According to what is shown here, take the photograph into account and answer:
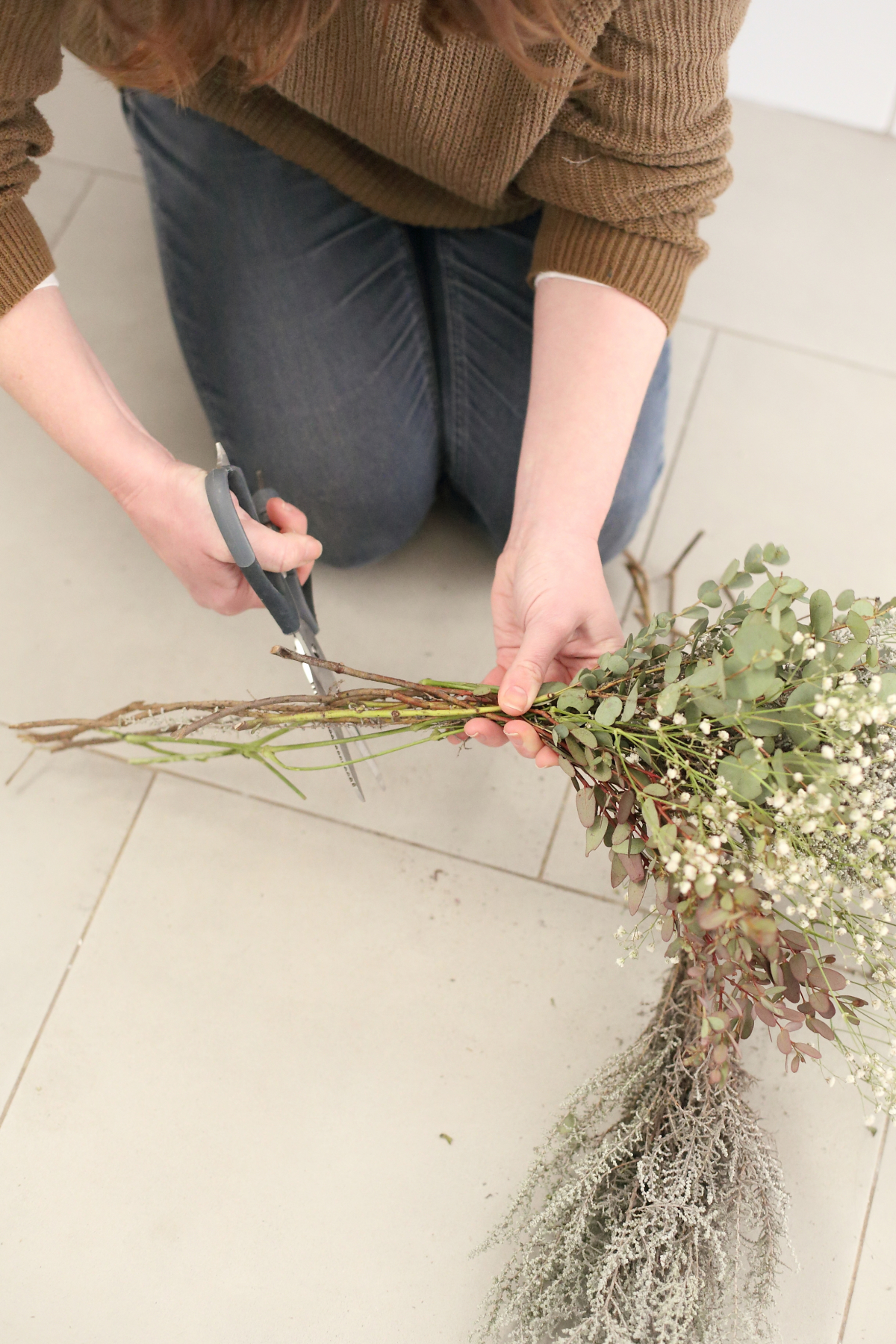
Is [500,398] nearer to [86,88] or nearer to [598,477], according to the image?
[598,477]

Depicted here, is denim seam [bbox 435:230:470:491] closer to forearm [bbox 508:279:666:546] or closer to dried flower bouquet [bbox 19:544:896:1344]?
forearm [bbox 508:279:666:546]

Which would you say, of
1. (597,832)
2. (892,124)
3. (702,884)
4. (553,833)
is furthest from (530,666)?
(892,124)

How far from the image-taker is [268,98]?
1037 mm

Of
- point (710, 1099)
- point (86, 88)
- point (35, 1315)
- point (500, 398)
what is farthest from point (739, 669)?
point (86, 88)

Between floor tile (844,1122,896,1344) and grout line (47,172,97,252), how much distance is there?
60.6 inches

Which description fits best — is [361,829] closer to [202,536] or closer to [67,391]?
[202,536]

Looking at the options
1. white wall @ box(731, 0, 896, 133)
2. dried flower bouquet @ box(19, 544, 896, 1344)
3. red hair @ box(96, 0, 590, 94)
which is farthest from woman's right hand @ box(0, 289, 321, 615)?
white wall @ box(731, 0, 896, 133)

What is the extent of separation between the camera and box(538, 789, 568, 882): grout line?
1114 millimetres

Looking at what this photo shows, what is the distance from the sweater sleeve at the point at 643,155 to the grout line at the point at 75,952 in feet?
2.40

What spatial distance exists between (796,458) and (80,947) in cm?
107

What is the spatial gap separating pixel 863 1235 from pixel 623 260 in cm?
99

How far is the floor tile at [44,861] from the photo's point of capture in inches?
42.1

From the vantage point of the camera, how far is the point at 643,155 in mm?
888

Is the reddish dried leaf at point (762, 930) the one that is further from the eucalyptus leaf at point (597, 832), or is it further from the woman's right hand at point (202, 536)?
the woman's right hand at point (202, 536)
